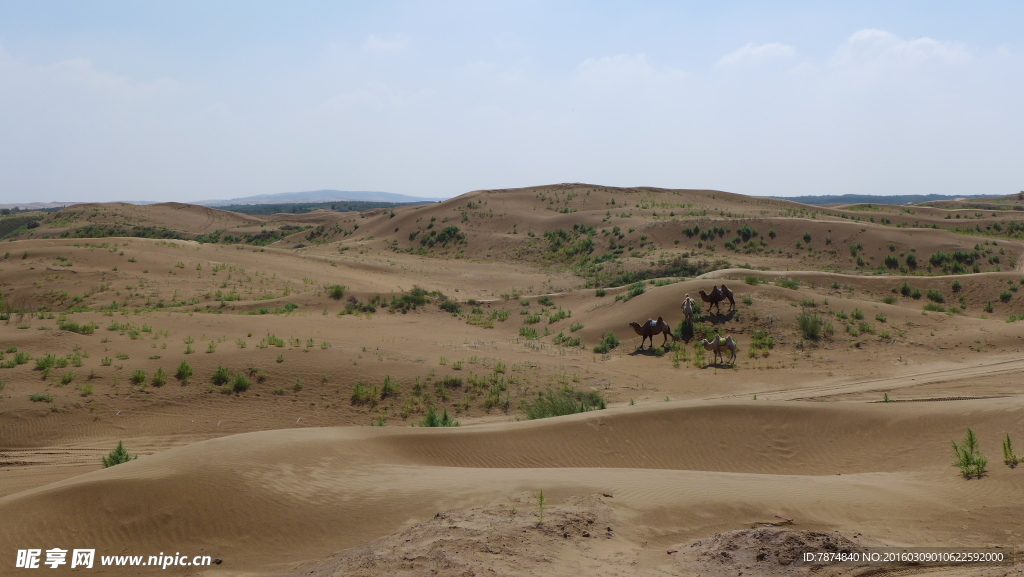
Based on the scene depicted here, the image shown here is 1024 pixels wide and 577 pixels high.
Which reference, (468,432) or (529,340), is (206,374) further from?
(529,340)

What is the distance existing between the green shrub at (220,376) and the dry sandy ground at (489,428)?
187mm

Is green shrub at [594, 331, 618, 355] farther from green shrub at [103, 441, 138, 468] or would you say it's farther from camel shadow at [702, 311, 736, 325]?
green shrub at [103, 441, 138, 468]

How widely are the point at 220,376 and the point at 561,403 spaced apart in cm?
802

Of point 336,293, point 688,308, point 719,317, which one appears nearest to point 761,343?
point 719,317

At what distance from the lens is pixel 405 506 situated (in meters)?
7.66

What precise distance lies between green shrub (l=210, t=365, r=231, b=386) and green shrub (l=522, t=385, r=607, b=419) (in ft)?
23.0

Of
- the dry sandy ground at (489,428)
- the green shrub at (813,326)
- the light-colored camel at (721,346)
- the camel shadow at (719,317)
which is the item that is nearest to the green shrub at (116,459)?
the dry sandy ground at (489,428)

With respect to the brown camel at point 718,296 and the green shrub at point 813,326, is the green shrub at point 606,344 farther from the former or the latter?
the green shrub at point 813,326

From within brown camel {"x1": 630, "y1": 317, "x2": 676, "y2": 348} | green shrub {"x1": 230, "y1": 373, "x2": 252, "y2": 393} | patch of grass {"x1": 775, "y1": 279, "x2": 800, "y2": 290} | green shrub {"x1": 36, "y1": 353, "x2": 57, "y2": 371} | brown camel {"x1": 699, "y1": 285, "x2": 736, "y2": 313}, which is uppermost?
patch of grass {"x1": 775, "y1": 279, "x2": 800, "y2": 290}

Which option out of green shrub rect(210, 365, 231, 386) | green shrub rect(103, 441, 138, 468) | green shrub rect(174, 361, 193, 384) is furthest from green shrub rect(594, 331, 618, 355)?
green shrub rect(103, 441, 138, 468)

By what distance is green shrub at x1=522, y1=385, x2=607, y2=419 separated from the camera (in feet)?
45.2

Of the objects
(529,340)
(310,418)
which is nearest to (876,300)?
(529,340)

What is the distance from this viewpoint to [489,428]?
449 inches

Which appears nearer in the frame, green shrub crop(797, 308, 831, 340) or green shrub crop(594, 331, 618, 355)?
green shrub crop(797, 308, 831, 340)
